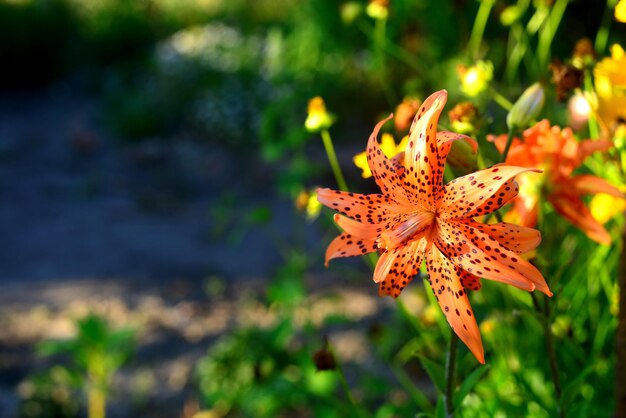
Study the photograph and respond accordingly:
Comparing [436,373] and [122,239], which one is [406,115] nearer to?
[436,373]

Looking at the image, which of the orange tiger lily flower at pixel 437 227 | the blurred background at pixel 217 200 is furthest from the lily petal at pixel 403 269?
the blurred background at pixel 217 200

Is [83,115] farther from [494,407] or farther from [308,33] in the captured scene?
[494,407]

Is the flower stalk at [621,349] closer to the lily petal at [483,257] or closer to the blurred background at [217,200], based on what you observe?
the blurred background at [217,200]

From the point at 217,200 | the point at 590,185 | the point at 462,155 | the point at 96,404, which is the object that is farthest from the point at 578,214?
the point at 217,200

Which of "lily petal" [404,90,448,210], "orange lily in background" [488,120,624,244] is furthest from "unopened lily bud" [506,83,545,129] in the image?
"lily petal" [404,90,448,210]

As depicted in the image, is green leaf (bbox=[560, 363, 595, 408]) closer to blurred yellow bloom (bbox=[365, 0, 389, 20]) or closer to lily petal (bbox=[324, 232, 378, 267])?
lily petal (bbox=[324, 232, 378, 267])

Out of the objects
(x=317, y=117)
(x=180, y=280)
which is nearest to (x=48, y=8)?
(x=180, y=280)
